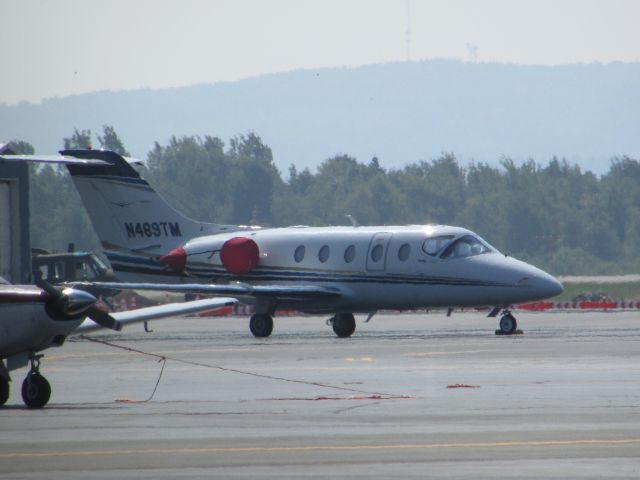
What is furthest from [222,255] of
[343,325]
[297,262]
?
[343,325]

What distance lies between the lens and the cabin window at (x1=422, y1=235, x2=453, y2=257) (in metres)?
40.0

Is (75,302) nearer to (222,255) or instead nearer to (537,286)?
(537,286)

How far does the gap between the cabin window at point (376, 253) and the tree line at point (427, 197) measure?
89354mm

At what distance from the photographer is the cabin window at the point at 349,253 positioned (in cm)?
Answer: 4150

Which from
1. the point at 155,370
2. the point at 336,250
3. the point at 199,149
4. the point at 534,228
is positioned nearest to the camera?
the point at 155,370

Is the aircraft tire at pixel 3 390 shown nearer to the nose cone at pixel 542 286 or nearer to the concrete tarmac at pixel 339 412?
the concrete tarmac at pixel 339 412

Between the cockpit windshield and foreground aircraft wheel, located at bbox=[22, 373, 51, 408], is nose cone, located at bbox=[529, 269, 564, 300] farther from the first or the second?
foreground aircraft wheel, located at bbox=[22, 373, 51, 408]

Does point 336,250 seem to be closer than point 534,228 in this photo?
Yes

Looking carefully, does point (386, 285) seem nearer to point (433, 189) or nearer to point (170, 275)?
point (170, 275)

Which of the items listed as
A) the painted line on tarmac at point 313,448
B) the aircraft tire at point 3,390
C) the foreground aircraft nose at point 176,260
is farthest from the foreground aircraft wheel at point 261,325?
the painted line on tarmac at point 313,448

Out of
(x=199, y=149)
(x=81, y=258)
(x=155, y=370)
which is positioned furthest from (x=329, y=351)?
(x=199, y=149)

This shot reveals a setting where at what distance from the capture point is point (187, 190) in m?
147

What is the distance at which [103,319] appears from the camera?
75.2 feet

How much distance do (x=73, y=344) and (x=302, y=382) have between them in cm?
1523
